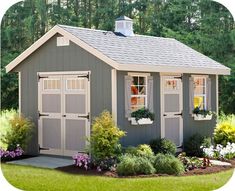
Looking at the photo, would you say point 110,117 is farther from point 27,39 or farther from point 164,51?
point 27,39

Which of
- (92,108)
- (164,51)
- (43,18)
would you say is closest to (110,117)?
(92,108)

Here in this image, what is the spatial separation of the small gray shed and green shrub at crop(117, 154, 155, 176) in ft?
3.89

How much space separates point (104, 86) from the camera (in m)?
11.1

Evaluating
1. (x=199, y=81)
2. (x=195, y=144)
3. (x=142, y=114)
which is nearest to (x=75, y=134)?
(x=142, y=114)

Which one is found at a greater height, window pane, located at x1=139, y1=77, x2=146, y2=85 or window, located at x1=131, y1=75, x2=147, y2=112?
window pane, located at x1=139, y1=77, x2=146, y2=85

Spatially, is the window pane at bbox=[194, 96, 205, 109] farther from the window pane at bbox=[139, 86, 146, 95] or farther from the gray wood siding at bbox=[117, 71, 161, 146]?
the window pane at bbox=[139, 86, 146, 95]

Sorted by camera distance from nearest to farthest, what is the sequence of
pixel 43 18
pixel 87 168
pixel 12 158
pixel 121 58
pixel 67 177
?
pixel 67 177 → pixel 87 168 → pixel 121 58 → pixel 12 158 → pixel 43 18

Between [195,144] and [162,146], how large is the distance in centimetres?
147

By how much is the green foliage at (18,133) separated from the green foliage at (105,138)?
91.8 inches

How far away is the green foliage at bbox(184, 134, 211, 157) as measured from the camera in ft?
41.9

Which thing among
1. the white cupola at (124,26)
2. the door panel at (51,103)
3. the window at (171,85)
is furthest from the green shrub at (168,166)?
the white cupola at (124,26)

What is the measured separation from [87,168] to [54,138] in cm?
200

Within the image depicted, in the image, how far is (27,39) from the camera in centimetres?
Answer: 2334

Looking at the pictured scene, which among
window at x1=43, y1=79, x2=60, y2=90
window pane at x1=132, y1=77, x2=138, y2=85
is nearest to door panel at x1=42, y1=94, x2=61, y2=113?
window at x1=43, y1=79, x2=60, y2=90
